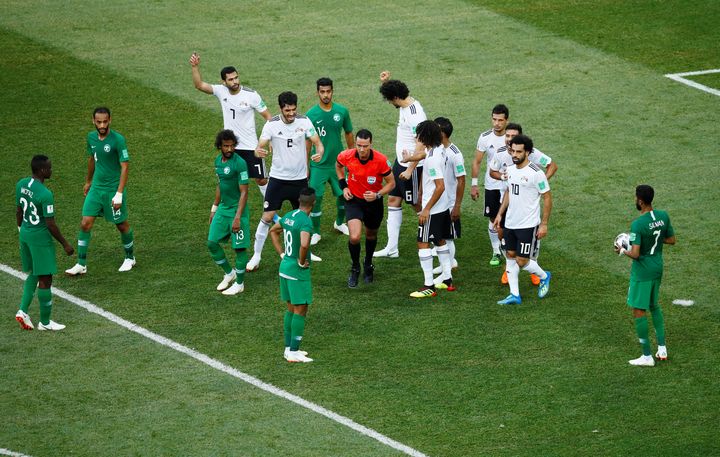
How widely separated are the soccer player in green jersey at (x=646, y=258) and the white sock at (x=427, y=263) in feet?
9.42

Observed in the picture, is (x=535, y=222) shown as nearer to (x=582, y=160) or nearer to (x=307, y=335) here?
(x=307, y=335)

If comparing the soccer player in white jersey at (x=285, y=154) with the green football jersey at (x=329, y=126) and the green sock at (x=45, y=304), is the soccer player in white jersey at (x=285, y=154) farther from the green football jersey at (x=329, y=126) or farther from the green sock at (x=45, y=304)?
the green sock at (x=45, y=304)

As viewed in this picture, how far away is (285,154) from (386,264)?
6.92ft

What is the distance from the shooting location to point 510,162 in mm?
15359

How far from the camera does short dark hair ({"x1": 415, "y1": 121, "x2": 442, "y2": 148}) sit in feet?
48.2

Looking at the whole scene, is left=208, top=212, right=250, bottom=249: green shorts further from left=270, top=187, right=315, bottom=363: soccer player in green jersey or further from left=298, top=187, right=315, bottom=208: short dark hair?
left=298, top=187, right=315, bottom=208: short dark hair

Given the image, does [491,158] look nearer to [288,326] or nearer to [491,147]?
[491,147]

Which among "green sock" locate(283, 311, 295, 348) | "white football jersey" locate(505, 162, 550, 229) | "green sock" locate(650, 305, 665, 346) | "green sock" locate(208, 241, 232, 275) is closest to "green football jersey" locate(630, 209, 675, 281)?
"green sock" locate(650, 305, 665, 346)

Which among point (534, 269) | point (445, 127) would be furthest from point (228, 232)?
point (534, 269)

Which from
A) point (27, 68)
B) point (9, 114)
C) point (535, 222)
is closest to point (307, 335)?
point (535, 222)

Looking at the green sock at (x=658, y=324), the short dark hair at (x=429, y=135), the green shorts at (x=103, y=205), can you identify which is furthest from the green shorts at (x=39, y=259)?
the green sock at (x=658, y=324)

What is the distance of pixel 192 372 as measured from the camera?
1301cm

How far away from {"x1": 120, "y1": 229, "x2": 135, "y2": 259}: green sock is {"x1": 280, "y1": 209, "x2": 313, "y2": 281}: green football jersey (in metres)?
3.50

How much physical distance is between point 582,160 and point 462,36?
6404mm
